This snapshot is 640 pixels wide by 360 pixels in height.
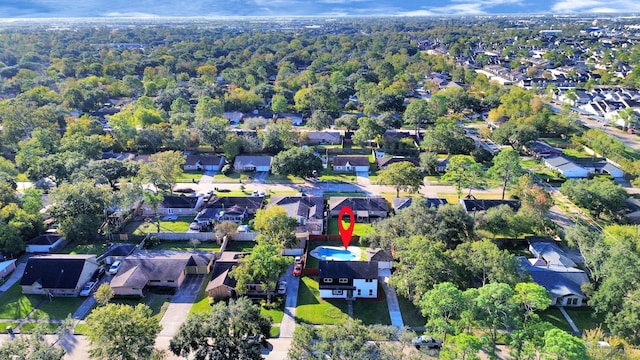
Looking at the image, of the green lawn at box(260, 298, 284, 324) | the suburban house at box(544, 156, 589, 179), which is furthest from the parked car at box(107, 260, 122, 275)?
the suburban house at box(544, 156, 589, 179)

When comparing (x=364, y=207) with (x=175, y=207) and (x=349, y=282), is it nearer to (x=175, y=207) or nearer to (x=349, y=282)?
(x=349, y=282)

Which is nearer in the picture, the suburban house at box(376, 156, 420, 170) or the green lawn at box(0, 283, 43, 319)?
the green lawn at box(0, 283, 43, 319)

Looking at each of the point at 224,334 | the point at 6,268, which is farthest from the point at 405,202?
the point at 6,268

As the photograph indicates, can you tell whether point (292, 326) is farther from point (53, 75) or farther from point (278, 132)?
point (53, 75)

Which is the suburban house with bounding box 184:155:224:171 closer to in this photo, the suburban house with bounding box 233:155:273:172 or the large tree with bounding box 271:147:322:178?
the suburban house with bounding box 233:155:273:172

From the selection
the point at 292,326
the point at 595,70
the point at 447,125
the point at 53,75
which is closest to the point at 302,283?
the point at 292,326
